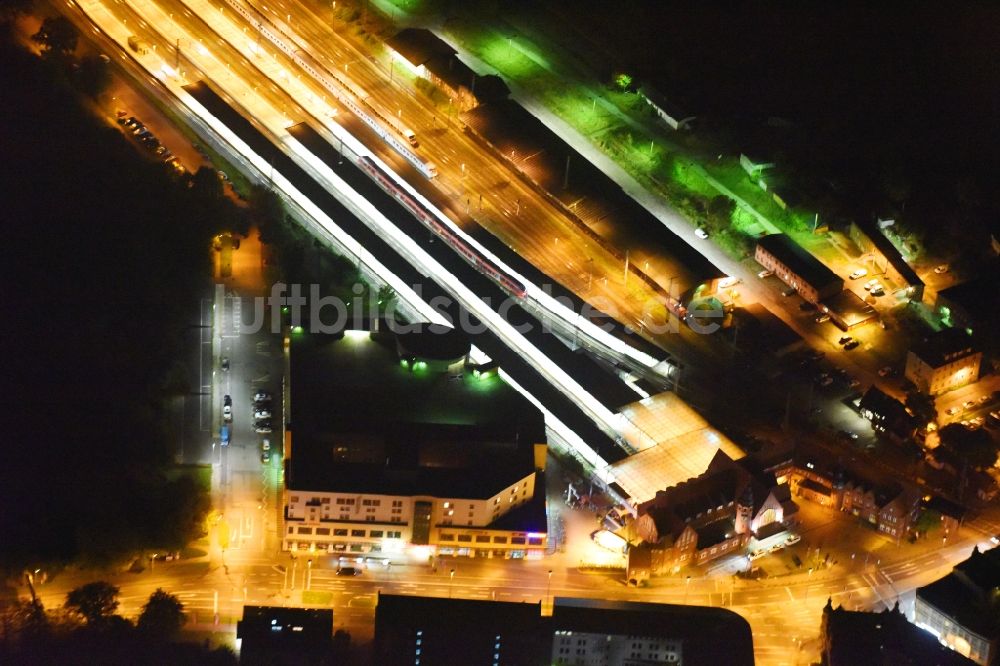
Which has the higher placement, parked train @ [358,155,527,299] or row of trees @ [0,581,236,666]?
parked train @ [358,155,527,299]

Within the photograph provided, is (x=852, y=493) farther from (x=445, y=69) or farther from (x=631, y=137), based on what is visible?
(x=445, y=69)

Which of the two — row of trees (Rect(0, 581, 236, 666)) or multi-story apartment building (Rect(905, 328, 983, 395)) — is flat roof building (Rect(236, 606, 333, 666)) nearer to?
row of trees (Rect(0, 581, 236, 666))

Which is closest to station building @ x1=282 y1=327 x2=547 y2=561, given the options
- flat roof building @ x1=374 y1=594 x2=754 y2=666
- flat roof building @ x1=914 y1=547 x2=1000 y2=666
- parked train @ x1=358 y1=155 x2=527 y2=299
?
flat roof building @ x1=374 y1=594 x2=754 y2=666

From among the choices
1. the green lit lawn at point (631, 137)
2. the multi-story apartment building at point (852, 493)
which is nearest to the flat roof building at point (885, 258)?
the green lit lawn at point (631, 137)

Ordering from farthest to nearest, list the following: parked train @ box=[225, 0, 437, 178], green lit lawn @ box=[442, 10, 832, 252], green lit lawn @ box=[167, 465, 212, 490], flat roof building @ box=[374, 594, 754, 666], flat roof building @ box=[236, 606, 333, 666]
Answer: parked train @ box=[225, 0, 437, 178]
green lit lawn @ box=[442, 10, 832, 252]
green lit lawn @ box=[167, 465, 212, 490]
flat roof building @ box=[374, 594, 754, 666]
flat roof building @ box=[236, 606, 333, 666]

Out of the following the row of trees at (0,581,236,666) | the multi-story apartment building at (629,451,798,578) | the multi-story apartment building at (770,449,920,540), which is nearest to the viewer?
the row of trees at (0,581,236,666)

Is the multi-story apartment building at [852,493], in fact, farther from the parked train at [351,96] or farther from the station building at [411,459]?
the parked train at [351,96]

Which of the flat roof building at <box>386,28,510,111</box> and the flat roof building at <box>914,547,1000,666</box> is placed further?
the flat roof building at <box>386,28,510,111</box>

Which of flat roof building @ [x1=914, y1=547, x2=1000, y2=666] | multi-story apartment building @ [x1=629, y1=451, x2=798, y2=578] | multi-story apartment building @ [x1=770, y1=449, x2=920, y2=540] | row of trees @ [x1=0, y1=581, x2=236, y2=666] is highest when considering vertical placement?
multi-story apartment building @ [x1=770, y1=449, x2=920, y2=540]
